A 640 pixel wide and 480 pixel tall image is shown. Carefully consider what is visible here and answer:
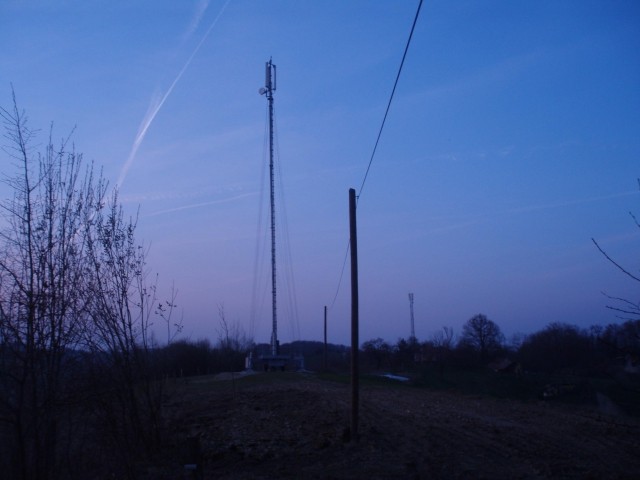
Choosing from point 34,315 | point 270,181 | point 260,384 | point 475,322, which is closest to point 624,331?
point 34,315

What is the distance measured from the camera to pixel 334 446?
16172mm

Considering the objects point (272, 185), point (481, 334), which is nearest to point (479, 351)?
point (481, 334)

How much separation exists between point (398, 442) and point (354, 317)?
11.2 feet

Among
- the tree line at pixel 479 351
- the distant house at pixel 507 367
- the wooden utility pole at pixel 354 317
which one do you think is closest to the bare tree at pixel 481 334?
the tree line at pixel 479 351

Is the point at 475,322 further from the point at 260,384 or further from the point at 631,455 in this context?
the point at 631,455

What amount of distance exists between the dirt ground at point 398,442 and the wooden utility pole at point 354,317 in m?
0.62

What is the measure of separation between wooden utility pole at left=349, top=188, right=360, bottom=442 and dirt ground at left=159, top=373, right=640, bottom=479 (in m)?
0.62

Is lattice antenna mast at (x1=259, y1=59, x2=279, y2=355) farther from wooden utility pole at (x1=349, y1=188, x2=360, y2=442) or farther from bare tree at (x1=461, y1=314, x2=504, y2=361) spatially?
bare tree at (x1=461, y1=314, x2=504, y2=361)

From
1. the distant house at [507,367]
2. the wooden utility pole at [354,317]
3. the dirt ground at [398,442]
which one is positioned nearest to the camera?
the dirt ground at [398,442]

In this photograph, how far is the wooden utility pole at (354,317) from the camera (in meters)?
16.6

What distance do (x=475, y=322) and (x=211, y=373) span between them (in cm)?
5023

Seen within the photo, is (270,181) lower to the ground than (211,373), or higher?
higher

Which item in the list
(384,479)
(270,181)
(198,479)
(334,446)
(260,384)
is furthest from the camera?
(270,181)

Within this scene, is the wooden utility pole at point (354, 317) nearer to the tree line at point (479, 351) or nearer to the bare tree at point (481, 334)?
the tree line at point (479, 351)
